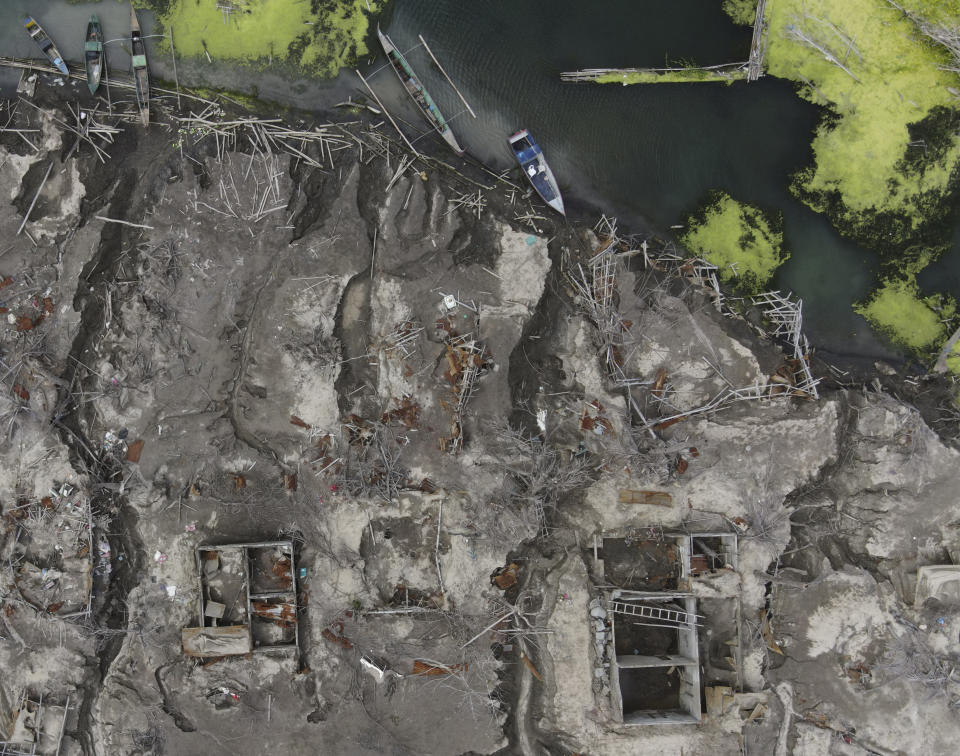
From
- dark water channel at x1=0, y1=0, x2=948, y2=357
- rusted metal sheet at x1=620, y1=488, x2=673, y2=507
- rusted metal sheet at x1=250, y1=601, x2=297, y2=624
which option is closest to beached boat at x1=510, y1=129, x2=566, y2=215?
dark water channel at x1=0, y1=0, x2=948, y2=357

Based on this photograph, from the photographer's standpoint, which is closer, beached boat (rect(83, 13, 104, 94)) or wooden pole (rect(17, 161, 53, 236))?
wooden pole (rect(17, 161, 53, 236))

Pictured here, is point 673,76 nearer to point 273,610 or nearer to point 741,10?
point 741,10

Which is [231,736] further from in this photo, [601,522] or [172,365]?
[601,522]

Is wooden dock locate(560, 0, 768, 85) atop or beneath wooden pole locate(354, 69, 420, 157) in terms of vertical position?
atop

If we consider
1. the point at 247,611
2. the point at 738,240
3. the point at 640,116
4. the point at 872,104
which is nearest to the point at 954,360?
the point at 738,240

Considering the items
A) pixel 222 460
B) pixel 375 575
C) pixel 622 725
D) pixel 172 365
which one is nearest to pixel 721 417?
pixel 622 725

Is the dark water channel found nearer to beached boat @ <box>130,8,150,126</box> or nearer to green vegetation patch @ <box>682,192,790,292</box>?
green vegetation patch @ <box>682,192,790,292</box>

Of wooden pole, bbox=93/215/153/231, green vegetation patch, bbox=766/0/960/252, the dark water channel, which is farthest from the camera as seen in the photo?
the dark water channel
